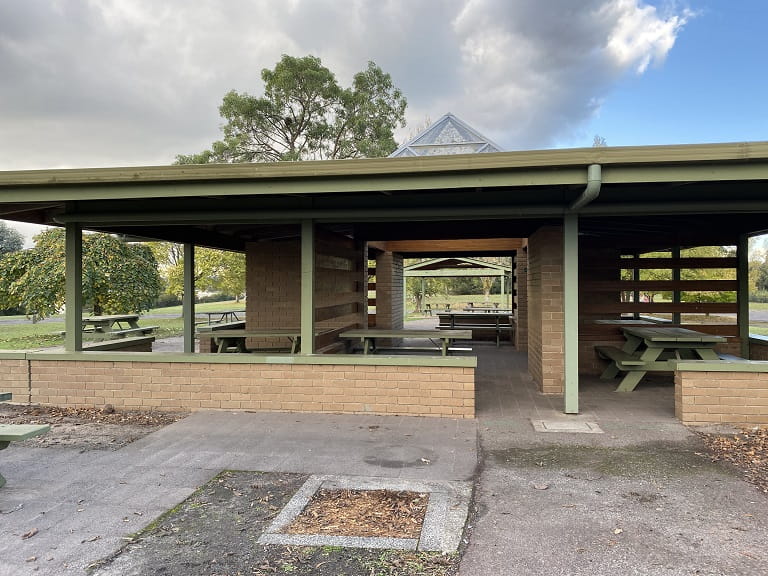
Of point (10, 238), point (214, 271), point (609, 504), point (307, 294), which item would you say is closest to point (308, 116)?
point (214, 271)

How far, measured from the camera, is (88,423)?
5.61 meters

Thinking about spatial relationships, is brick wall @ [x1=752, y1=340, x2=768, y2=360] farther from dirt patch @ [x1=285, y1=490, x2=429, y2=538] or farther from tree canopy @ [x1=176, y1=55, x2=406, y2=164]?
tree canopy @ [x1=176, y1=55, x2=406, y2=164]

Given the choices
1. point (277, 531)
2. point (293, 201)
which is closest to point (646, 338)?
point (293, 201)

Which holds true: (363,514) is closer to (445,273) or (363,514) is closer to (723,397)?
(723,397)

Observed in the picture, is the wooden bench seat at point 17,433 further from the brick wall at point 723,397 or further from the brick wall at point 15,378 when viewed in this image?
the brick wall at point 723,397

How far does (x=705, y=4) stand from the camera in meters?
25.1

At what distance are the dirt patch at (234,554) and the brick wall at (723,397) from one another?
3909mm

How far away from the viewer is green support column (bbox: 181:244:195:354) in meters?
8.97

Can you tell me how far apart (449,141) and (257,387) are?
7602 millimetres

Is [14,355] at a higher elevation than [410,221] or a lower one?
lower

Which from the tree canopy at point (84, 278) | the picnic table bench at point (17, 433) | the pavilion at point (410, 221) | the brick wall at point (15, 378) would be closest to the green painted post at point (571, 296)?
the pavilion at point (410, 221)

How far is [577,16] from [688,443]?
2490 centimetres

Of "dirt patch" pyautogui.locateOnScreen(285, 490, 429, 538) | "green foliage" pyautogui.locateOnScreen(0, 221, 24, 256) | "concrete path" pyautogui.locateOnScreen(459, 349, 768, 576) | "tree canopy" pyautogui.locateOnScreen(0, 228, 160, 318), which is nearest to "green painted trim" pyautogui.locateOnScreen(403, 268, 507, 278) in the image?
"tree canopy" pyautogui.locateOnScreen(0, 228, 160, 318)

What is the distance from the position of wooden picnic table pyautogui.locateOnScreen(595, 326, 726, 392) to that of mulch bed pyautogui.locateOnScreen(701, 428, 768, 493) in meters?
0.99
